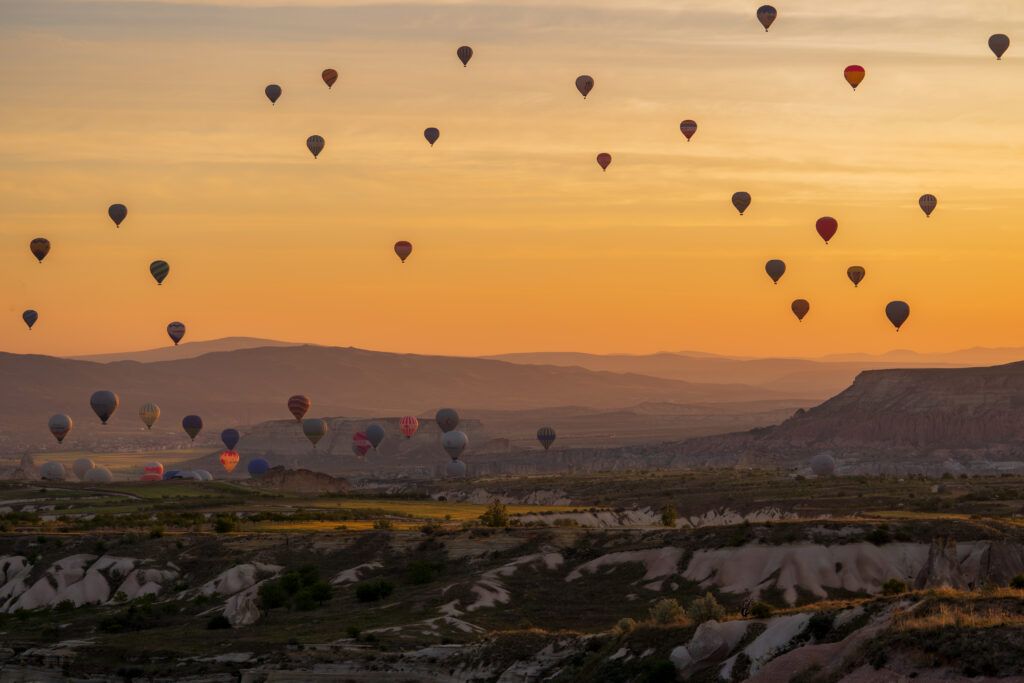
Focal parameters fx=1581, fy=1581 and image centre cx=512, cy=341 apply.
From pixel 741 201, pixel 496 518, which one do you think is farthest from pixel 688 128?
pixel 496 518

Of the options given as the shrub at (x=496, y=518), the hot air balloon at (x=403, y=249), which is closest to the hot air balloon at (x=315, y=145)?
the hot air balloon at (x=403, y=249)

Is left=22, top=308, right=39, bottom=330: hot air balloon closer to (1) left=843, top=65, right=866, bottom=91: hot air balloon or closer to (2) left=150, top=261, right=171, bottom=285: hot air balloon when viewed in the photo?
(2) left=150, top=261, right=171, bottom=285: hot air balloon

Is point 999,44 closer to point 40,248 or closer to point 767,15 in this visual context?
point 767,15

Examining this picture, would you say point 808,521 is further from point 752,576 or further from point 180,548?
point 180,548

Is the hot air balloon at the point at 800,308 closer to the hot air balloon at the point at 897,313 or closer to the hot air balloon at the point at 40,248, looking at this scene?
the hot air balloon at the point at 897,313

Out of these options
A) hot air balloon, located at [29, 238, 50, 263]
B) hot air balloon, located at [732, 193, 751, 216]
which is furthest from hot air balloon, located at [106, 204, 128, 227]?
hot air balloon, located at [732, 193, 751, 216]

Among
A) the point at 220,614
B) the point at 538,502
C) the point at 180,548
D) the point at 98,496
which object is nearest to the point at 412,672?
the point at 220,614
